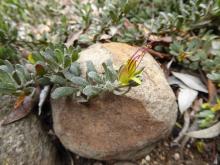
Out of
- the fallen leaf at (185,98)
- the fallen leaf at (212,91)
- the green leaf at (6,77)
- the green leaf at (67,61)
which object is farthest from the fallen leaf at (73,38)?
the fallen leaf at (212,91)

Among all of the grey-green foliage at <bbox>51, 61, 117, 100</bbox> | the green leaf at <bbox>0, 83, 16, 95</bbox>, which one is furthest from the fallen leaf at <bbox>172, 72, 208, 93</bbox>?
the green leaf at <bbox>0, 83, 16, 95</bbox>

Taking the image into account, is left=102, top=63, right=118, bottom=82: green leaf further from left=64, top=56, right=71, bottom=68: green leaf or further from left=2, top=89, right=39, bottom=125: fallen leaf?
left=2, top=89, right=39, bottom=125: fallen leaf

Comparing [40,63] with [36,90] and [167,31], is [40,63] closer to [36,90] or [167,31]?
[36,90]

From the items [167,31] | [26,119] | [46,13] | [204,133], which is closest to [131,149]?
[204,133]

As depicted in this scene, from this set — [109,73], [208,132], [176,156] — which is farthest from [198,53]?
[109,73]

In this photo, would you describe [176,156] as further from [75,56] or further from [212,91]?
[75,56]

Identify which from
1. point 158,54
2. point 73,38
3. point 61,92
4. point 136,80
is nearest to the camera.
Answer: point 136,80
